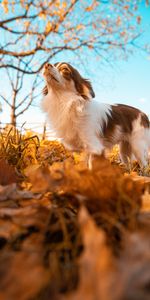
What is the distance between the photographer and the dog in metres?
4.30

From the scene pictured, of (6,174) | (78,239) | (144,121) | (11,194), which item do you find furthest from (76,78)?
(78,239)

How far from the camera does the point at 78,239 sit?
563mm

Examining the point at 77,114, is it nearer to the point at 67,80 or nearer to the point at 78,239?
the point at 67,80

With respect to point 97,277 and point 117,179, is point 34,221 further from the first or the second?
point 97,277

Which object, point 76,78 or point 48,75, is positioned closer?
point 48,75

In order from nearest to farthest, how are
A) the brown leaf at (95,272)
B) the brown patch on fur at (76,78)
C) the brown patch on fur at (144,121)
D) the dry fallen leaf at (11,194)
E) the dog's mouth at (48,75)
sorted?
the brown leaf at (95,272)
the dry fallen leaf at (11,194)
the dog's mouth at (48,75)
the brown patch on fur at (76,78)
the brown patch on fur at (144,121)

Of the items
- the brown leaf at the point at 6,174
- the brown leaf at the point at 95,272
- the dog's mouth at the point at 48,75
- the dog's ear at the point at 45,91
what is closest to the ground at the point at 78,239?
the brown leaf at the point at 95,272

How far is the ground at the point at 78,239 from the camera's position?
341mm

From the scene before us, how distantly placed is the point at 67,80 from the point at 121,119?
43.7 inches

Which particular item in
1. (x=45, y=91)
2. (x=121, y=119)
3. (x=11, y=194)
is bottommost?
(x=11, y=194)

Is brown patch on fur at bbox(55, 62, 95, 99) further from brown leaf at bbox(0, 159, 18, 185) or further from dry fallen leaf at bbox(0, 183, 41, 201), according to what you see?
dry fallen leaf at bbox(0, 183, 41, 201)

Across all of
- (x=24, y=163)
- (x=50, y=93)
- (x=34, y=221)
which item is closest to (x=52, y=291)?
(x=34, y=221)

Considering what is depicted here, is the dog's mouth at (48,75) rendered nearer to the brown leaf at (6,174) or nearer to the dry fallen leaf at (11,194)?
the brown leaf at (6,174)

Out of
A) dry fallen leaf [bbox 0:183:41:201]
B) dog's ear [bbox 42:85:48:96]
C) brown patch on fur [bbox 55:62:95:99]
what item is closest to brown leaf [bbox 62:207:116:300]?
dry fallen leaf [bbox 0:183:41:201]
